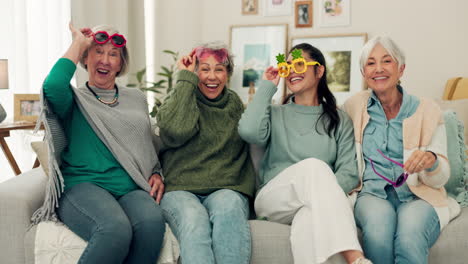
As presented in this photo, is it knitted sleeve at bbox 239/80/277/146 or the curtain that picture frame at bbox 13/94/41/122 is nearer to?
the curtain

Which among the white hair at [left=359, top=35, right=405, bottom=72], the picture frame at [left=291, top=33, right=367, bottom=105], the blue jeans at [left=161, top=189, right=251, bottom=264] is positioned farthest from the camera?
the picture frame at [left=291, top=33, right=367, bottom=105]

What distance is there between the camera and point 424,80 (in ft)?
13.9

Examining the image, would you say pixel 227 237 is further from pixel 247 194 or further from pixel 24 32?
pixel 24 32

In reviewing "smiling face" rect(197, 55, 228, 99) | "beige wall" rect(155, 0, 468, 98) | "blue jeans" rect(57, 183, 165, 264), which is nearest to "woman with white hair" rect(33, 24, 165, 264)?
"blue jeans" rect(57, 183, 165, 264)

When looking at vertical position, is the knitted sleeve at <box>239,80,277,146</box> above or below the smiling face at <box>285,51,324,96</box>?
below

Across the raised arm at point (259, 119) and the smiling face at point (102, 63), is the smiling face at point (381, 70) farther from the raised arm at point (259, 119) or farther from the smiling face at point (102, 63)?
the smiling face at point (102, 63)

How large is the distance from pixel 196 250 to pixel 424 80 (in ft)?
10.9

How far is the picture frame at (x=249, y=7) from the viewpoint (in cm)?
461

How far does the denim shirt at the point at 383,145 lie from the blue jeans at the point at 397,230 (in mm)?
78

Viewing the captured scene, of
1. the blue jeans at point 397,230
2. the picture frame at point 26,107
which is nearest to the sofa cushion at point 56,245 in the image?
the blue jeans at point 397,230

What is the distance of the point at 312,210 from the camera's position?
5.39 feet

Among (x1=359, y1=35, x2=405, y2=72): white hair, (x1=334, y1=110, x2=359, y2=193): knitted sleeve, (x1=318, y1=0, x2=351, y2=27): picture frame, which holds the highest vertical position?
(x1=318, y1=0, x2=351, y2=27): picture frame

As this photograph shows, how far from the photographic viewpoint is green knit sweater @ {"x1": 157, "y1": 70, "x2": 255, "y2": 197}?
195 cm

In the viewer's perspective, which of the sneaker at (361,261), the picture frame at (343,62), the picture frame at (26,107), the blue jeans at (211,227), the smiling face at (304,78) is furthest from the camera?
the picture frame at (343,62)
